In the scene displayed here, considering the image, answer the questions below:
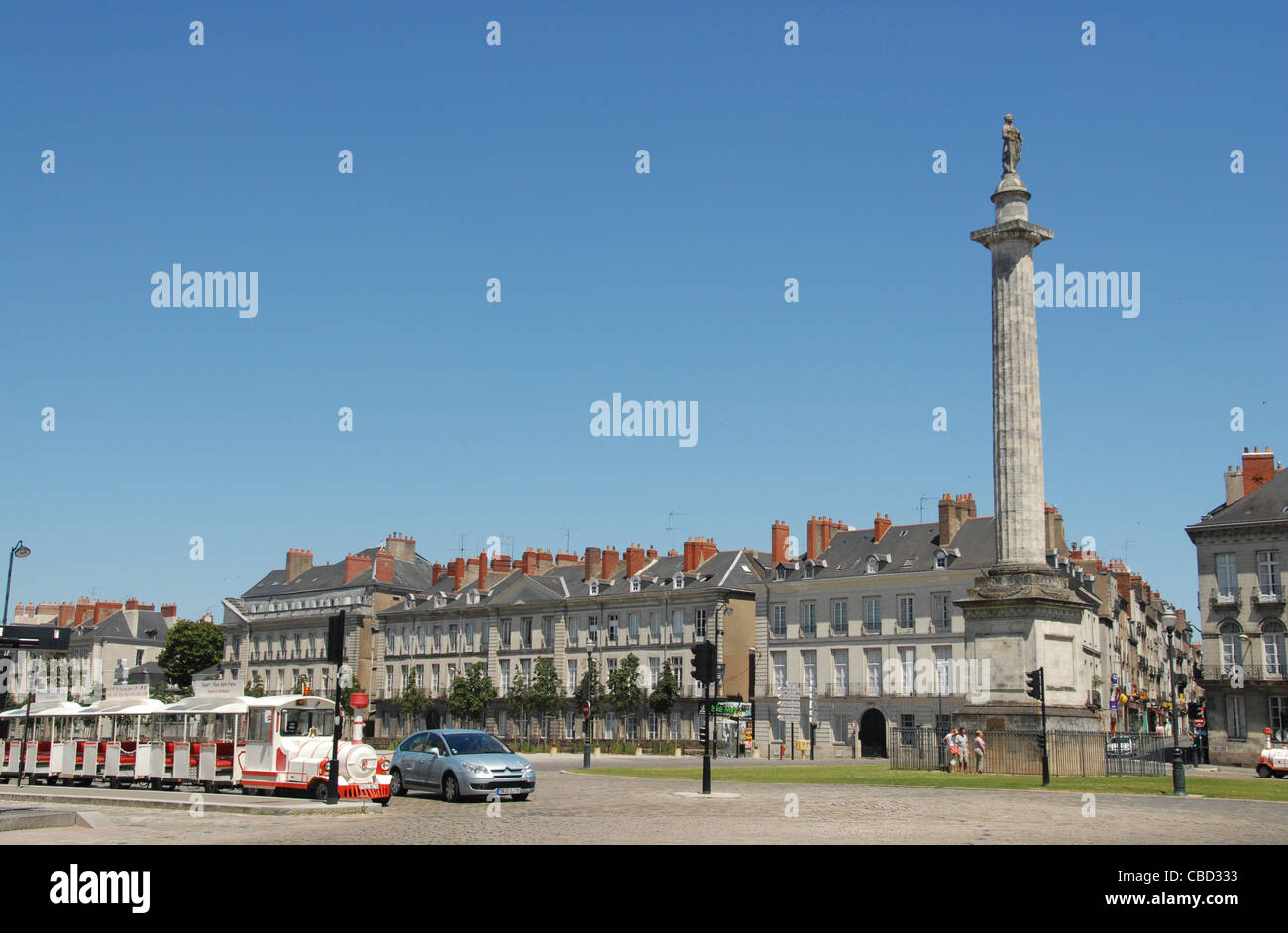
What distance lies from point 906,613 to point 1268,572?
56.9ft

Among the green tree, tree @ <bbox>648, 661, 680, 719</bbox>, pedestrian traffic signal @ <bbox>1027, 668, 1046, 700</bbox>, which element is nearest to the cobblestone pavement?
pedestrian traffic signal @ <bbox>1027, 668, 1046, 700</bbox>

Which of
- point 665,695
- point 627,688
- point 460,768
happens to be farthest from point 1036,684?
point 627,688

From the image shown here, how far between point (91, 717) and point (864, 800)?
69.0 feet

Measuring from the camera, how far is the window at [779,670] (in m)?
68.0

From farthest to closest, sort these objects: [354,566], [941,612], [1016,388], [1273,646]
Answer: [354,566] < [941,612] < [1273,646] < [1016,388]

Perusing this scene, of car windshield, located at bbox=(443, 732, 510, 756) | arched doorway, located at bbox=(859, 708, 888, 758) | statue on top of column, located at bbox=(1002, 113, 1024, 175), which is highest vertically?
statue on top of column, located at bbox=(1002, 113, 1024, 175)

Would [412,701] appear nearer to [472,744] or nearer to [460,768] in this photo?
[472,744]

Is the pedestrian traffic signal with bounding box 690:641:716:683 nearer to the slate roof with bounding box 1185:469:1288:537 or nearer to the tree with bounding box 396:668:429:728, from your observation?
the slate roof with bounding box 1185:469:1288:537

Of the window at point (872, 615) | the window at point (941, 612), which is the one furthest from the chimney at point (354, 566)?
the window at point (941, 612)

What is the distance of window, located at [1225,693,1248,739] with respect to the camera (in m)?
54.3

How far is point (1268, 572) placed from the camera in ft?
179

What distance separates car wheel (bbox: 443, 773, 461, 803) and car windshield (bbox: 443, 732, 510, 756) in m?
0.48
